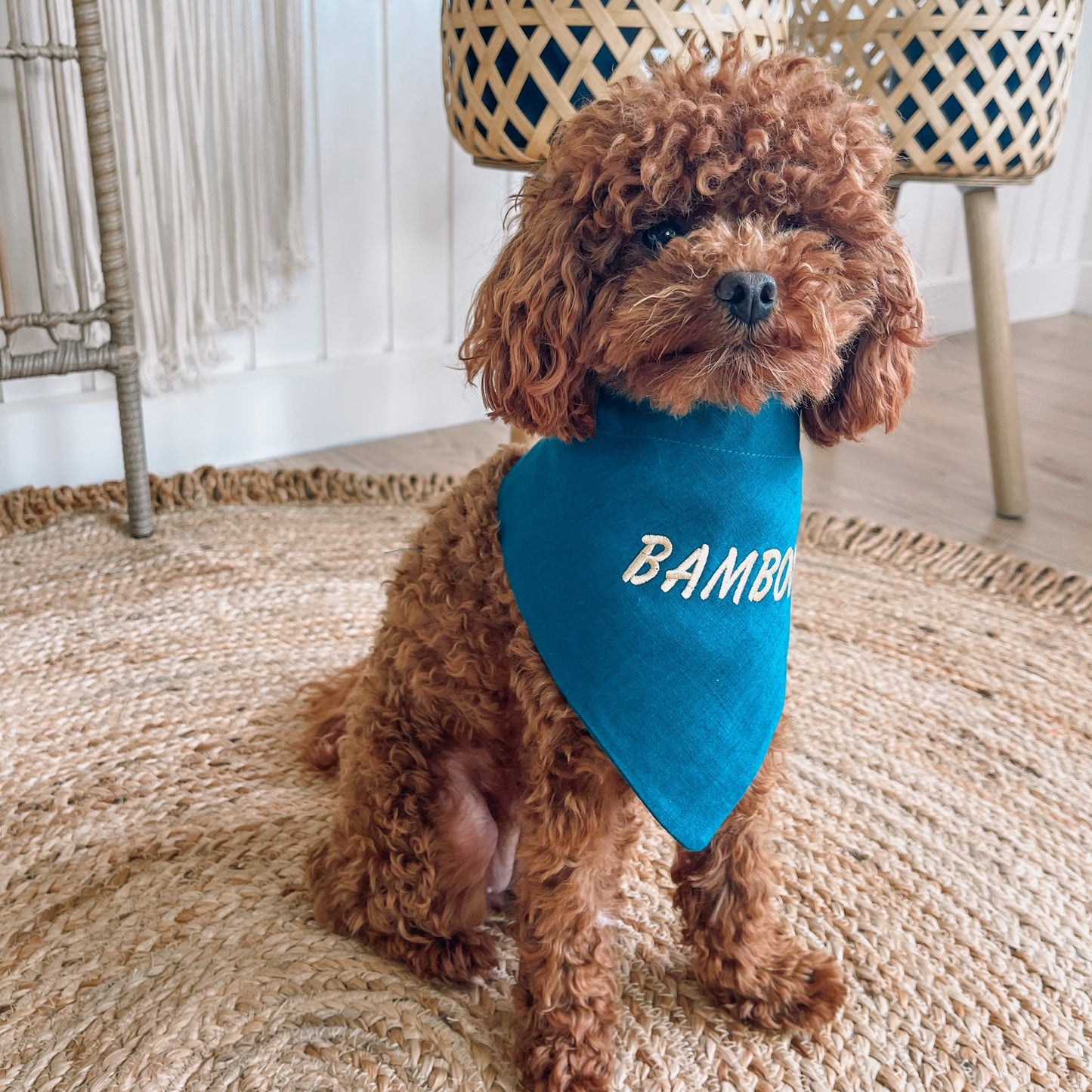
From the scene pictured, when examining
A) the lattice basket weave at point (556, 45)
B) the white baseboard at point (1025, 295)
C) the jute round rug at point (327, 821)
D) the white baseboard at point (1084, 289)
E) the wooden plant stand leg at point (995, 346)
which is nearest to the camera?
the jute round rug at point (327, 821)

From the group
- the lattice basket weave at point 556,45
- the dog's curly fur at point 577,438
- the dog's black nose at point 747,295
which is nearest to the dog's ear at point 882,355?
the dog's curly fur at point 577,438

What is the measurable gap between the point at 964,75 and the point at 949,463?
0.87 meters

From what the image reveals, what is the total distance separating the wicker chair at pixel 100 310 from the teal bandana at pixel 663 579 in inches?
44.8

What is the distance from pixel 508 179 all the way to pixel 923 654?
140 centimetres

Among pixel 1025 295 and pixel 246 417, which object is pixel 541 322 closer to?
→ pixel 246 417

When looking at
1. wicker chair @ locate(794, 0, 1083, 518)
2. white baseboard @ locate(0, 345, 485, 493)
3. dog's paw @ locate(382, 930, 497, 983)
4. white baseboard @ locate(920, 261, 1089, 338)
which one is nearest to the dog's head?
dog's paw @ locate(382, 930, 497, 983)

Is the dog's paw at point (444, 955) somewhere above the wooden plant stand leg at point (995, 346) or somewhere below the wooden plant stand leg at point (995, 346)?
below

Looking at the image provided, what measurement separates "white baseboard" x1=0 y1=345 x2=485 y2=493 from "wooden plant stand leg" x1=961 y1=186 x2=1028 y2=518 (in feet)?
3.17

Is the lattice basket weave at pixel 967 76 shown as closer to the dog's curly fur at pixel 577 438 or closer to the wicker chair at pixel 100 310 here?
the dog's curly fur at pixel 577 438

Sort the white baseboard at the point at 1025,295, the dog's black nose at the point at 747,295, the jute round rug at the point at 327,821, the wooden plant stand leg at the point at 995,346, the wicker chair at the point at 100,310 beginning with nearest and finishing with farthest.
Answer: the dog's black nose at the point at 747,295, the jute round rug at the point at 327,821, the wicker chair at the point at 100,310, the wooden plant stand leg at the point at 995,346, the white baseboard at the point at 1025,295

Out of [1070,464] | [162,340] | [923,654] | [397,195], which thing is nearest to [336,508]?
[162,340]

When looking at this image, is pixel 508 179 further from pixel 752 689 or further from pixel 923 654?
pixel 752 689

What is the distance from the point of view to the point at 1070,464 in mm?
2377

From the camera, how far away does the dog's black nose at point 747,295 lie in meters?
0.74
